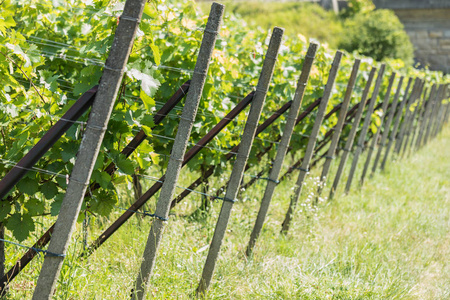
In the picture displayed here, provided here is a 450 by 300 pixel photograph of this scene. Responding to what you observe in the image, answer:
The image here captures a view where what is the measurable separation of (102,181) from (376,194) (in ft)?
14.6

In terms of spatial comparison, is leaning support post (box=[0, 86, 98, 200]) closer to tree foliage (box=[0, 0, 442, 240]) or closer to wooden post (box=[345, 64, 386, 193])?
tree foliage (box=[0, 0, 442, 240])

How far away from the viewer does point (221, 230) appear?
3.22m

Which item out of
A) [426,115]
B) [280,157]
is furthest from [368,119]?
[426,115]

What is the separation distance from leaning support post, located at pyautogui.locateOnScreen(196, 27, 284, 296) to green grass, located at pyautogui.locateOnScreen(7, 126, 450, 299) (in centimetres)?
11

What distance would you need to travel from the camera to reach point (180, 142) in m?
2.71

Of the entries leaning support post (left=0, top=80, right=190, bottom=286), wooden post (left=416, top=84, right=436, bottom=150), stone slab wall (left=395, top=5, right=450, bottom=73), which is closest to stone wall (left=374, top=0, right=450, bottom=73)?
stone slab wall (left=395, top=5, right=450, bottom=73)

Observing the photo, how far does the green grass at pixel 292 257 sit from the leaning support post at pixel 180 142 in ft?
0.53

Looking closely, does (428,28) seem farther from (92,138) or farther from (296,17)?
(92,138)

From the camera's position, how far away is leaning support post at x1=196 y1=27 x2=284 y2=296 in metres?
3.17

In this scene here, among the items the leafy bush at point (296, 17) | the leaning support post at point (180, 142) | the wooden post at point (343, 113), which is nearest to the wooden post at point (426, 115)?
the wooden post at point (343, 113)

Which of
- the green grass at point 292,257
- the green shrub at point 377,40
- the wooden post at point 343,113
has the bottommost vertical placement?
the green grass at point 292,257

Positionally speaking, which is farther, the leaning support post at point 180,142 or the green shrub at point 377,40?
the green shrub at point 377,40

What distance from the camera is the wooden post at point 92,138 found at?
2.11 m

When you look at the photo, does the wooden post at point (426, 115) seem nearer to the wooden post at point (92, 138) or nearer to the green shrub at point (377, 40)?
the green shrub at point (377, 40)
